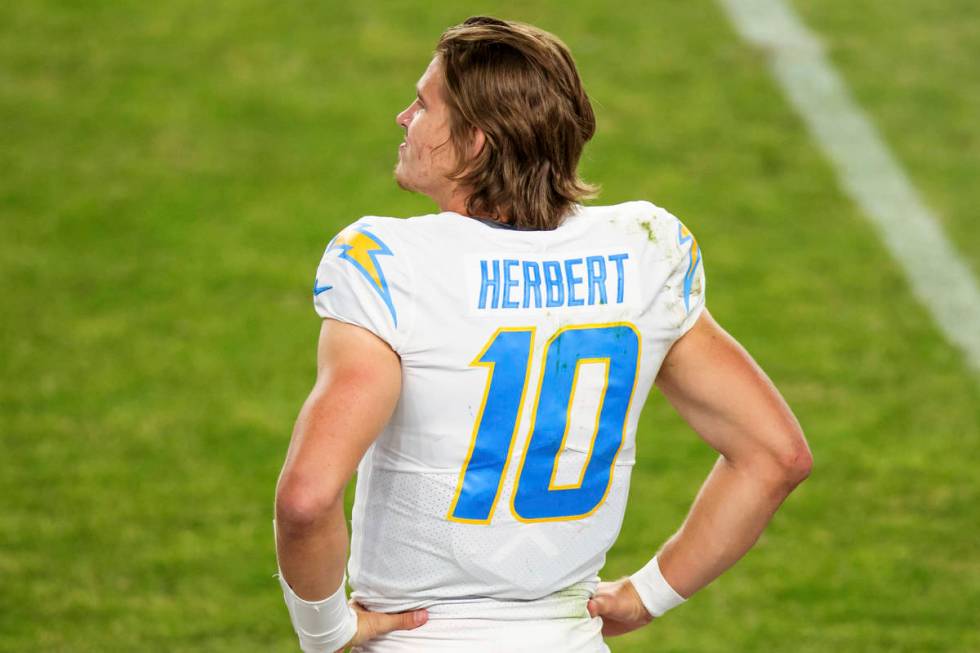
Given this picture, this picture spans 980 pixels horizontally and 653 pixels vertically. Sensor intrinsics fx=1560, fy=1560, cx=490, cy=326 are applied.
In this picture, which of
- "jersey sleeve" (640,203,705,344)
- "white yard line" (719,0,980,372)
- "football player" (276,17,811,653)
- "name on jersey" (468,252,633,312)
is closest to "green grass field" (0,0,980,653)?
"white yard line" (719,0,980,372)

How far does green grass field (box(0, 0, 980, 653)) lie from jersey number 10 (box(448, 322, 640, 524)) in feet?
7.77

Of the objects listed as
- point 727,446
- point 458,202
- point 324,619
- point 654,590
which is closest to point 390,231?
point 458,202

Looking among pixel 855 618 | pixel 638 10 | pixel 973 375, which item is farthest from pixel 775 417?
pixel 638 10

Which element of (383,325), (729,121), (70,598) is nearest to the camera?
(383,325)

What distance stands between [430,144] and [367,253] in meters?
0.22

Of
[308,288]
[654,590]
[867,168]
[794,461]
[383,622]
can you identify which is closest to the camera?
[383,622]

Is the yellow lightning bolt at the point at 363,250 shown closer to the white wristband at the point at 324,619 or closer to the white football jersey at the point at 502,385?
the white football jersey at the point at 502,385

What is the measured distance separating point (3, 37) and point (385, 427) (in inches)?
253

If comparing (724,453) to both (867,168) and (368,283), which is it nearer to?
(368,283)

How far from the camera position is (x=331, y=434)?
2.03 meters

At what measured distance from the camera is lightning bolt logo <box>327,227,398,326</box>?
2076 millimetres

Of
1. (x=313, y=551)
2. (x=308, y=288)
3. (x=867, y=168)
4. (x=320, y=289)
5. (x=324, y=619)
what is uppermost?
(x=320, y=289)

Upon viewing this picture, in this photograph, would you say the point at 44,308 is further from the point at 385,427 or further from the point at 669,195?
the point at 385,427

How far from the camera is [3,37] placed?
26.1 ft
